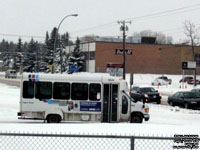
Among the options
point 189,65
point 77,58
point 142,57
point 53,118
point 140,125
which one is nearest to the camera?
point 140,125

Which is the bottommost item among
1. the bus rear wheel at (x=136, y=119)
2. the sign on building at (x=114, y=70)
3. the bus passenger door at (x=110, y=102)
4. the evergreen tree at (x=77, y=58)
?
the bus rear wheel at (x=136, y=119)

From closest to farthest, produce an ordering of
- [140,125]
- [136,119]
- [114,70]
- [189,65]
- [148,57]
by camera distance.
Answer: [140,125], [136,119], [114,70], [189,65], [148,57]

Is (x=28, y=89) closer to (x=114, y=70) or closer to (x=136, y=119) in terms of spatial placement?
(x=136, y=119)

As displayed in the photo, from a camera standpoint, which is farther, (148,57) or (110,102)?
(148,57)

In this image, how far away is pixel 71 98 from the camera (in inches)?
749

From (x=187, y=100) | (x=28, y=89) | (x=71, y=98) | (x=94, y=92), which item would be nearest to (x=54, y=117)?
(x=71, y=98)

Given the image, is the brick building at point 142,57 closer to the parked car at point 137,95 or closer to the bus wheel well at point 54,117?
the parked car at point 137,95

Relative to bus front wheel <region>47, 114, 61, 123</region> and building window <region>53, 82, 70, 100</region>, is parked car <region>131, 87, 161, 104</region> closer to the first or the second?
building window <region>53, 82, 70, 100</region>

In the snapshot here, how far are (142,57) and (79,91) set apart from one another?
74.3 metres

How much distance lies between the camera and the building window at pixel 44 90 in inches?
748

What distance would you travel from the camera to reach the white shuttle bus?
1886 cm

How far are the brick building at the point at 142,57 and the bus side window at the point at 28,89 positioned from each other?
69.5 metres

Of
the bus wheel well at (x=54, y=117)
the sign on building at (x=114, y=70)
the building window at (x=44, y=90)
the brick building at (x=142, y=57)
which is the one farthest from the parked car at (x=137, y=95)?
the brick building at (x=142, y=57)

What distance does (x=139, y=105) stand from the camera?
19.8 m
